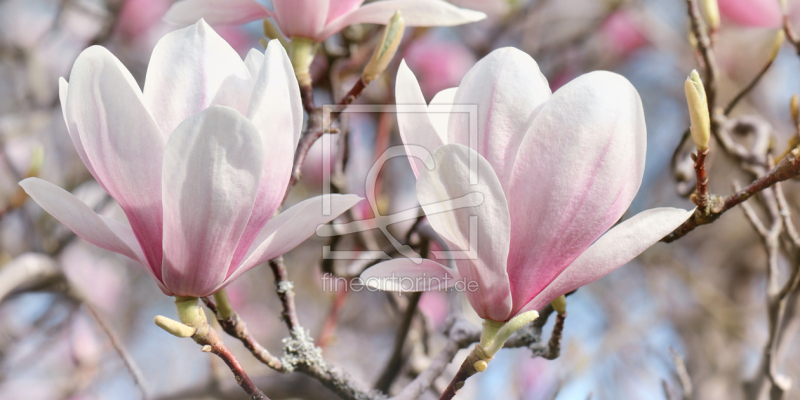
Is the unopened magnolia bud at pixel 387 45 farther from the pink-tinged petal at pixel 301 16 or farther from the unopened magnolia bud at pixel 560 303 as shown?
the unopened magnolia bud at pixel 560 303

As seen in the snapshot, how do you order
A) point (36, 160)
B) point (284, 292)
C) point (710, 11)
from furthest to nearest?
point (36, 160)
point (710, 11)
point (284, 292)

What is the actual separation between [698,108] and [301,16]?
1.62ft

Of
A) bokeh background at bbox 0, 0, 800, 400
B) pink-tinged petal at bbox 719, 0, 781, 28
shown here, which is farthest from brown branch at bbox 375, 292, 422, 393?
pink-tinged petal at bbox 719, 0, 781, 28

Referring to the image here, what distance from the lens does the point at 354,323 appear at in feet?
9.25

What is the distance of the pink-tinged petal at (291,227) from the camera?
1.86ft

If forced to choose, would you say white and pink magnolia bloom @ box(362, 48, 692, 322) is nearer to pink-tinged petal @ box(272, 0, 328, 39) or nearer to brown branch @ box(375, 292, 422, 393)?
pink-tinged petal @ box(272, 0, 328, 39)

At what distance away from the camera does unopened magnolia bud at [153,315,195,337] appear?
519 mm

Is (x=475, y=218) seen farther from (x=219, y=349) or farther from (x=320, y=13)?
(x=320, y=13)

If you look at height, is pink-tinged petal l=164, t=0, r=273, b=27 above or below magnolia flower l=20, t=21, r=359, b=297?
above

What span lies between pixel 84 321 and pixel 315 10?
6.35ft

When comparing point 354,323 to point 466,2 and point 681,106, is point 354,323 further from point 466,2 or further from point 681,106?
point 681,106

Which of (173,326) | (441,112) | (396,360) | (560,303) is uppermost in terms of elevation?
(441,112)

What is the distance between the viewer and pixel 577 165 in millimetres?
519

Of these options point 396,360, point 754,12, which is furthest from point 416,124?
point 754,12
